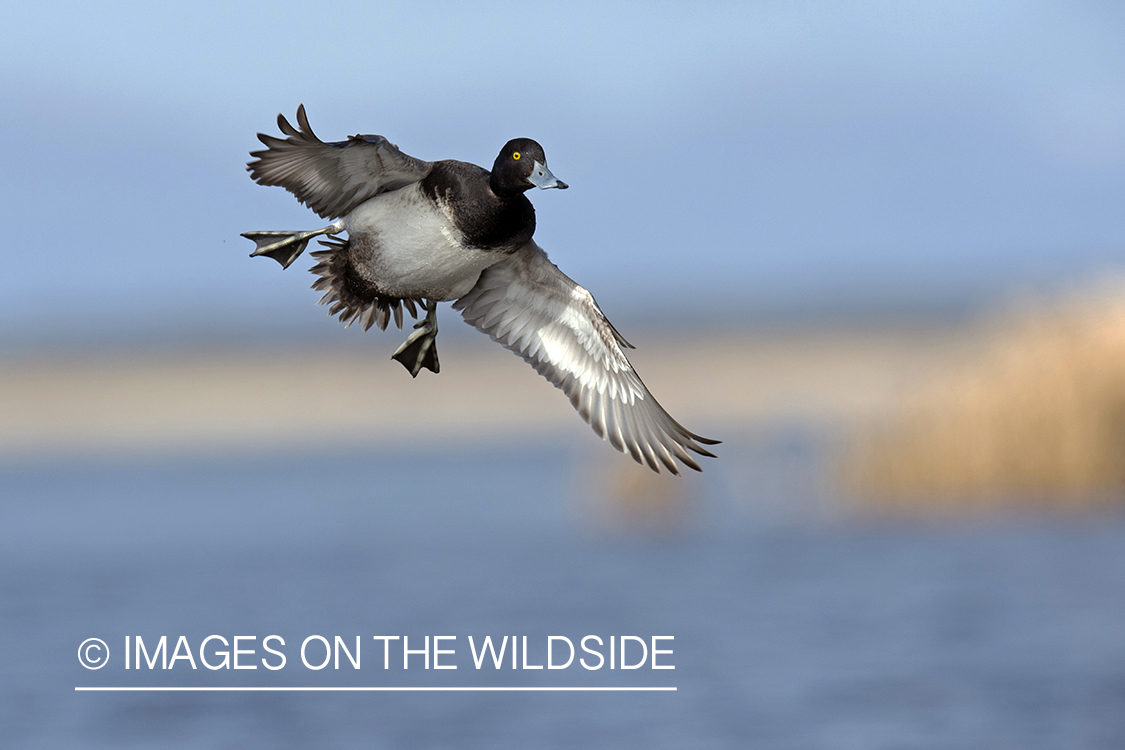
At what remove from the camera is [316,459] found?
4300 cm

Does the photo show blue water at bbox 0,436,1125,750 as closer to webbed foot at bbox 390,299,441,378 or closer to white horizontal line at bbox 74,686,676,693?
white horizontal line at bbox 74,686,676,693

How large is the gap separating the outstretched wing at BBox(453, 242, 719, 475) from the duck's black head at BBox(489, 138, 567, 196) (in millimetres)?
1066

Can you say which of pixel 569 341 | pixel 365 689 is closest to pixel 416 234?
pixel 569 341

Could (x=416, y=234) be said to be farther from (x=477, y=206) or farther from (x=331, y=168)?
(x=331, y=168)

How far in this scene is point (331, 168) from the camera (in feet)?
19.5

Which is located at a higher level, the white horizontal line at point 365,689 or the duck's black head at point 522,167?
the white horizontal line at point 365,689

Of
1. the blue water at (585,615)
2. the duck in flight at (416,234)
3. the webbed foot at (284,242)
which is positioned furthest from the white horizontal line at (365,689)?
the webbed foot at (284,242)

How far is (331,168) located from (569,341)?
1.66m

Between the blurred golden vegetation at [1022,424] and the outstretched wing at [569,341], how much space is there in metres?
14.6

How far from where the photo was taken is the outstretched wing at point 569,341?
272 inches

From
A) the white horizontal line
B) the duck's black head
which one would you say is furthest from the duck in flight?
the white horizontal line

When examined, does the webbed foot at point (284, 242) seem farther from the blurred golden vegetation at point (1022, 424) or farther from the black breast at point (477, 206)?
the blurred golden vegetation at point (1022, 424)

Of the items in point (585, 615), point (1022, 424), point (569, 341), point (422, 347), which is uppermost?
point (1022, 424)

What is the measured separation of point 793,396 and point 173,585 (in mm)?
33452
